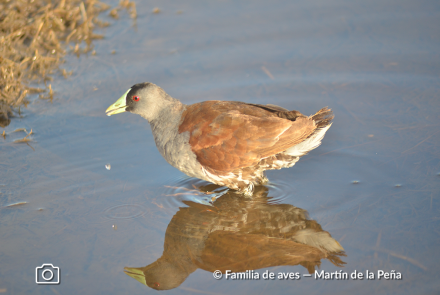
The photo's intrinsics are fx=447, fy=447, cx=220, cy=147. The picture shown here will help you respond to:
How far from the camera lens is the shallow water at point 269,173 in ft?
14.1

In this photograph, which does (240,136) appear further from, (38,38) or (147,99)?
(38,38)

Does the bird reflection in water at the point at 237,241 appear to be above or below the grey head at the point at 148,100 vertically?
below

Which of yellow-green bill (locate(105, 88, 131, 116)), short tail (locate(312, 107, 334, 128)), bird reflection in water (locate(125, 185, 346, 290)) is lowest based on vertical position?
bird reflection in water (locate(125, 185, 346, 290))

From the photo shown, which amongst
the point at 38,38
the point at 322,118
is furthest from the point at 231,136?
the point at 38,38

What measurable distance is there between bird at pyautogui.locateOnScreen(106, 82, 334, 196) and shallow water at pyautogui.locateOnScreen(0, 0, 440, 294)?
0.43 metres

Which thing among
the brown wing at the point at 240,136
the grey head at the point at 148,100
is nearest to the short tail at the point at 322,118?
the brown wing at the point at 240,136

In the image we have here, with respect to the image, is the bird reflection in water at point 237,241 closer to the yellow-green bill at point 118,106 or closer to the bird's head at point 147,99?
the bird's head at point 147,99

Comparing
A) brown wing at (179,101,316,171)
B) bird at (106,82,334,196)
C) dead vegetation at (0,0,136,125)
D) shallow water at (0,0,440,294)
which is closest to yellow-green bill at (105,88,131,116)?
bird at (106,82,334,196)

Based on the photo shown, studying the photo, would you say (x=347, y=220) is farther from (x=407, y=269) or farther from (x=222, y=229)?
(x=222, y=229)

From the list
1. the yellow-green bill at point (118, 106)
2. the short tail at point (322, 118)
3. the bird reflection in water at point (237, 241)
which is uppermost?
the short tail at point (322, 118)

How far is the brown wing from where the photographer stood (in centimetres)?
477

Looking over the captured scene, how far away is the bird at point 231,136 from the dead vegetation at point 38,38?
2406 millimetres

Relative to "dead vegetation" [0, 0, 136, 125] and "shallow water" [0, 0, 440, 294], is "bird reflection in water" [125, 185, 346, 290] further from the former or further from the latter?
"dead vegetation" [0, 0, 136, 125]

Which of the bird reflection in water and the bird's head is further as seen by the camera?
the bird's head
